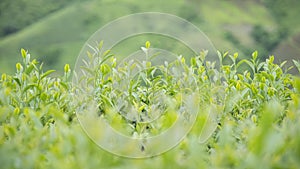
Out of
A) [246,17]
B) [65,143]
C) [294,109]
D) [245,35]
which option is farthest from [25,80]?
[246,17]

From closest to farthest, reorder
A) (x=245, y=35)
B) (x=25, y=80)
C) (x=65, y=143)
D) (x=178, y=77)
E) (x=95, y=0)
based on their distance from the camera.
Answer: (x=65, y=143), (x=25, y=80), (x=178, y=77), (x=245, y=35), (x=95, y=0)

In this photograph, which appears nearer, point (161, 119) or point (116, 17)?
point (161, 119)

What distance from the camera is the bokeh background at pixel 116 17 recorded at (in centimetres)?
3300

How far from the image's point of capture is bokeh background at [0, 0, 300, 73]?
33000mm

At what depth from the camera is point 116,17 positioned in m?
35.2

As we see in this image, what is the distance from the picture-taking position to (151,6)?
36906 millimetres

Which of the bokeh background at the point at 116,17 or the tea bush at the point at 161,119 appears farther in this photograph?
the bokeh background at the point at 116,17

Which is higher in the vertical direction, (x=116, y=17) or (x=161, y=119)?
(x=116, y=17)

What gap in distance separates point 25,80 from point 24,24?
37.0 m

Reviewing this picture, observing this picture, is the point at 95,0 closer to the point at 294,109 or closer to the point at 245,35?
the point at 245,35

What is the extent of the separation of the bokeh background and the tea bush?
30.4 metres

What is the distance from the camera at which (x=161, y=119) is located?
49.6 inches

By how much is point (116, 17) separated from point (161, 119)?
3453 cm

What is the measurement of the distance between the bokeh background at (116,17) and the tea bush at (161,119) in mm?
30430
